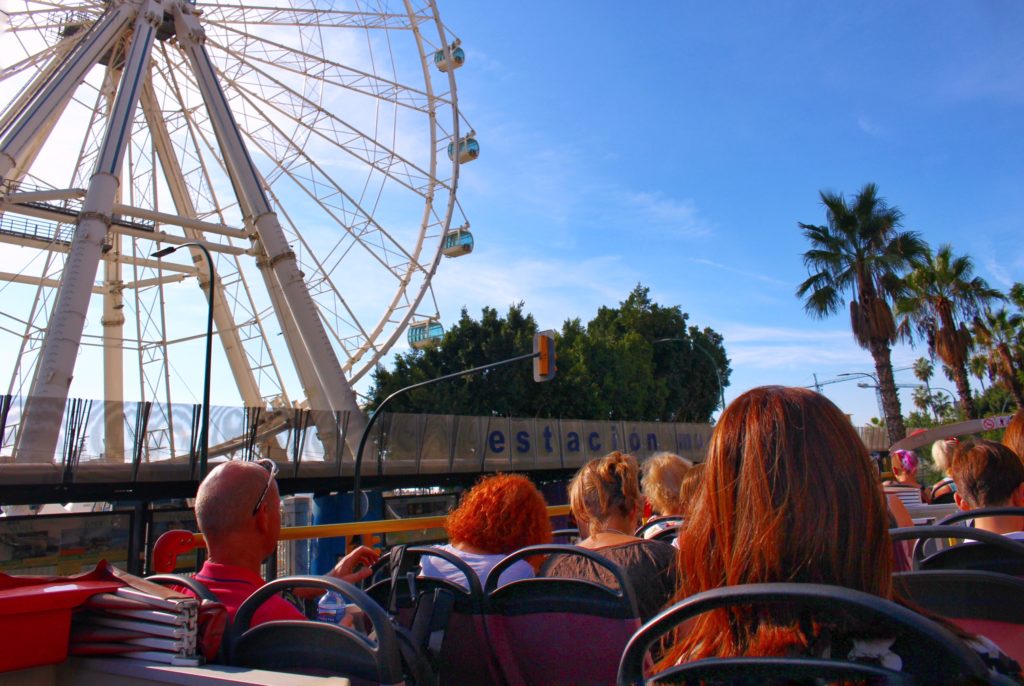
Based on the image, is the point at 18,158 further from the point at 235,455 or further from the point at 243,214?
the point at 235,455

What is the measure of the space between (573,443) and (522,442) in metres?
2.54

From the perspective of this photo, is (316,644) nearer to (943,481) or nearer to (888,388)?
(943,481)

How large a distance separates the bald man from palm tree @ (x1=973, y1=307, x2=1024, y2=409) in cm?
2924

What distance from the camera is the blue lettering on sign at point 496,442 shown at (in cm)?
2139

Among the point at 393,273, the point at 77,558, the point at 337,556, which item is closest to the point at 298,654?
the point at 337,556

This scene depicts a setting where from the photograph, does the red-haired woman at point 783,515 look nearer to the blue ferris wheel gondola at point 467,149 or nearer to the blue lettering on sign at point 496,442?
the blue lettering on sign at point 496,442

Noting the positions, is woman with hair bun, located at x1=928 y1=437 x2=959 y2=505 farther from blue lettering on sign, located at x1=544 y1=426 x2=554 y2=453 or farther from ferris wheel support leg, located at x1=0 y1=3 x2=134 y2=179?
blue lettering on sign, located at x1=544 y1=426 x2=554 y2=453

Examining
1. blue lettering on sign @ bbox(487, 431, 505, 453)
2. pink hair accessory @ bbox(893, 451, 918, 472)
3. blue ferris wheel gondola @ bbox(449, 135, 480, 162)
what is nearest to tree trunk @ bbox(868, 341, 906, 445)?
blue lettering on sign @ bbox(487, 431, 505, 453)

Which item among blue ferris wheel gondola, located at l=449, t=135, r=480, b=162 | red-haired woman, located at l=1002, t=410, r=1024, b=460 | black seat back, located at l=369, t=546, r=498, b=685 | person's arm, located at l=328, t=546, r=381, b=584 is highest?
blue ferris wheel gondola, located at l=449, t=135, r=480, b=162

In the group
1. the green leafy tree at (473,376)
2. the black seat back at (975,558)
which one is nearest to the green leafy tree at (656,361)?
the green leafy tree at (473,376)

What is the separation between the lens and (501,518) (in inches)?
131

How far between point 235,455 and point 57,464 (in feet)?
11.7

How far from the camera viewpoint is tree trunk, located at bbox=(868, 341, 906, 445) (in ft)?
74.9

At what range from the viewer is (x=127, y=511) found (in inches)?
431
